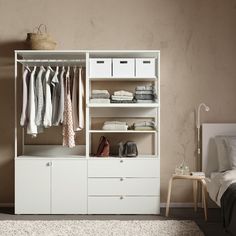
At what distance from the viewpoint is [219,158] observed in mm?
4957

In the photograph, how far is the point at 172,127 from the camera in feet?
17.1

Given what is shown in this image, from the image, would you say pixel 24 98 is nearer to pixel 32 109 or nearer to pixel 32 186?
pixel 32 109

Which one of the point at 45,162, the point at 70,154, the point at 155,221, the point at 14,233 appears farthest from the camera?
the point at 70,154

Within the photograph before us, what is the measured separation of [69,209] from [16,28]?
2.26m

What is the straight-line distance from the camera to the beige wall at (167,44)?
520 centimetres

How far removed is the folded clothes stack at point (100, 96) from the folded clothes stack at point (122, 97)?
0.07 meters

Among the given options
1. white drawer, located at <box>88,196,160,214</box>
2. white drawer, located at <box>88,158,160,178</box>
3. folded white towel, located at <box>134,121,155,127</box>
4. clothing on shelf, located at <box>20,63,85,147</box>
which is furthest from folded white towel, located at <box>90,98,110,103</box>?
white drawer, located at <box>88,196,160,214</box>

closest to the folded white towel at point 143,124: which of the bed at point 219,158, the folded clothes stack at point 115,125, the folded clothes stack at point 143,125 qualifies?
the folded clothes stack at point 143,125

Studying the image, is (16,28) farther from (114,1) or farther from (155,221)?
(155,221)

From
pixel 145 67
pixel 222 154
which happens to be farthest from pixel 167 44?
pixel 222 154

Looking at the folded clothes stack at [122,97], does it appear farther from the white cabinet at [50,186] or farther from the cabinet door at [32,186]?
the cabinet door at [32,186]

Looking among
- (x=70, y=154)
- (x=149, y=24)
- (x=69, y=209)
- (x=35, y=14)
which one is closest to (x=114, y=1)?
(x=149, y=24)

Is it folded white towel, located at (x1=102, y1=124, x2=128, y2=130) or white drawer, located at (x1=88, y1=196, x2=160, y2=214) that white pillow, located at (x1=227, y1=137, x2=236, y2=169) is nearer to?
white drawer, located at (x1=88, y1=196, x2=160, y2=214)

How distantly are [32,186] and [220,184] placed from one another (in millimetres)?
2021
